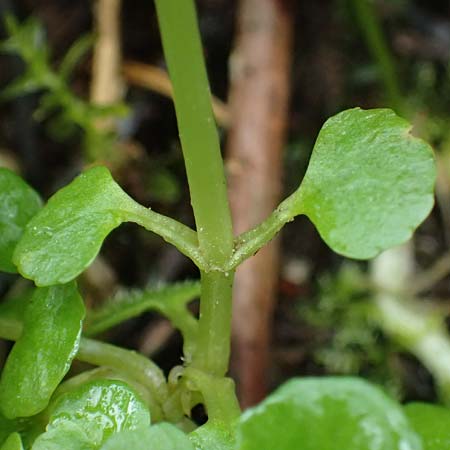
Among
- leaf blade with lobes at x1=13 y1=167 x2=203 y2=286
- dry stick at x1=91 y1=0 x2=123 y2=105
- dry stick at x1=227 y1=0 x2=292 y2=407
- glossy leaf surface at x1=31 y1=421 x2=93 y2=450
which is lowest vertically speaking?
dry stick at x1=227 y1=0 x2=292 y2=407

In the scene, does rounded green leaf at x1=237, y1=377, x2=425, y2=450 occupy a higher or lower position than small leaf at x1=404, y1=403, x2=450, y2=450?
higher

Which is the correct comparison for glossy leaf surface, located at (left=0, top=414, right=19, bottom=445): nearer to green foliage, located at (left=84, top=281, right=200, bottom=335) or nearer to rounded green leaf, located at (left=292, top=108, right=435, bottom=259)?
green foliage, located at (left=84, top=281, right=200, bottom=335)

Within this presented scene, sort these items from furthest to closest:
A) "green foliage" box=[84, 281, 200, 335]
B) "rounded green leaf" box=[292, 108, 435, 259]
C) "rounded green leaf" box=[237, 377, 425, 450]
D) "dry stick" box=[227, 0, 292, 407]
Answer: "dry stick" box=[227, 0, 292, 407] < "green foliage" box=[84, 281, 200, 335] < "rounded green leaf" box=[292, 108, 435, 259] < "rounded green leaf" box=[237, 377, 425, 450]

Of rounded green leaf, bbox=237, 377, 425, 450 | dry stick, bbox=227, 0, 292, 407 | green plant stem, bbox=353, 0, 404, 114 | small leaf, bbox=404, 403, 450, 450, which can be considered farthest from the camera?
green plant stem, bbox=353, 0, 404, 114

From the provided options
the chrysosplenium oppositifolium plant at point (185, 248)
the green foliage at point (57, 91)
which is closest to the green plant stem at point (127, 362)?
the chrysosplenium oppositifolium plant at point (185, 248)

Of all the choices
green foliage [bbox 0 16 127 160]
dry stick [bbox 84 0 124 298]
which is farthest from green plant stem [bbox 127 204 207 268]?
dry stick [bbox 84 0 124 298]

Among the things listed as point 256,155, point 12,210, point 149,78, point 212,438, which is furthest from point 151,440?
point 149,78

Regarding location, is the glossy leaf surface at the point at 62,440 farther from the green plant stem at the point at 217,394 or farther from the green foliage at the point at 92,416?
the green plant stem at the point at 217,394

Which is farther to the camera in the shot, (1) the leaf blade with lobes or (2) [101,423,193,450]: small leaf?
(1) the leaf blade with lobes
